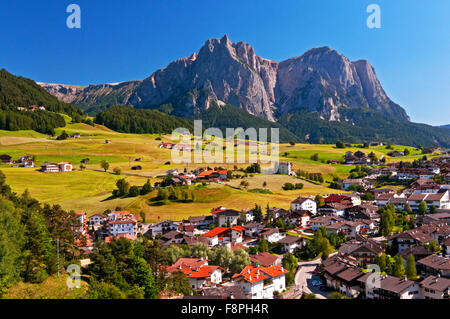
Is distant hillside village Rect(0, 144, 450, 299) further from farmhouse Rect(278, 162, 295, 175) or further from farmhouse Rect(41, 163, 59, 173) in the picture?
farmhouse Rect(41, 163, 59, 173)

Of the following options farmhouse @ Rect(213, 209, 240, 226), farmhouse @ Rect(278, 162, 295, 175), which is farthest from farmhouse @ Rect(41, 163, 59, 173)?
farmhouse @ Rect(278, 162, 295, 175)

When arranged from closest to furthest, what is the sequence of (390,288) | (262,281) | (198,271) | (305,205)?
(390,288), (262,281), (198,271), (305,205)

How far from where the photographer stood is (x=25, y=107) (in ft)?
526

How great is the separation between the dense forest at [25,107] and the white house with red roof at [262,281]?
428 feet

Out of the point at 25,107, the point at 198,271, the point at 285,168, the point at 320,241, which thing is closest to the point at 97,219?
the point at 198,271

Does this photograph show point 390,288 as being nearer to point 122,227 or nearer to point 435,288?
point 435,288

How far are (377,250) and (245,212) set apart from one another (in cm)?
2637

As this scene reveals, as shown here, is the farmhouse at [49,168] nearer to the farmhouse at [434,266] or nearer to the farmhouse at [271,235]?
the farmhouse at [271,235]

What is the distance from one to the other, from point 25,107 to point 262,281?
166 meters

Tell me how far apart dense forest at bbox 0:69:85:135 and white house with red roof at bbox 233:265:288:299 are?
131 meters

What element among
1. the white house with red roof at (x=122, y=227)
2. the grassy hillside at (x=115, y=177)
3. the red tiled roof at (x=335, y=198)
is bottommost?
the white house with red roof at (x=122, y=227)

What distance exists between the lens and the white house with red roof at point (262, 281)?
104 ft

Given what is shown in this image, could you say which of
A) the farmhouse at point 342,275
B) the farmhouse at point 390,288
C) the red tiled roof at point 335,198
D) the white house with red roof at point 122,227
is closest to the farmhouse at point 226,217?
the white house with red roof at point 122,227

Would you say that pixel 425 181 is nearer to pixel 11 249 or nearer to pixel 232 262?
pixel 232 262
